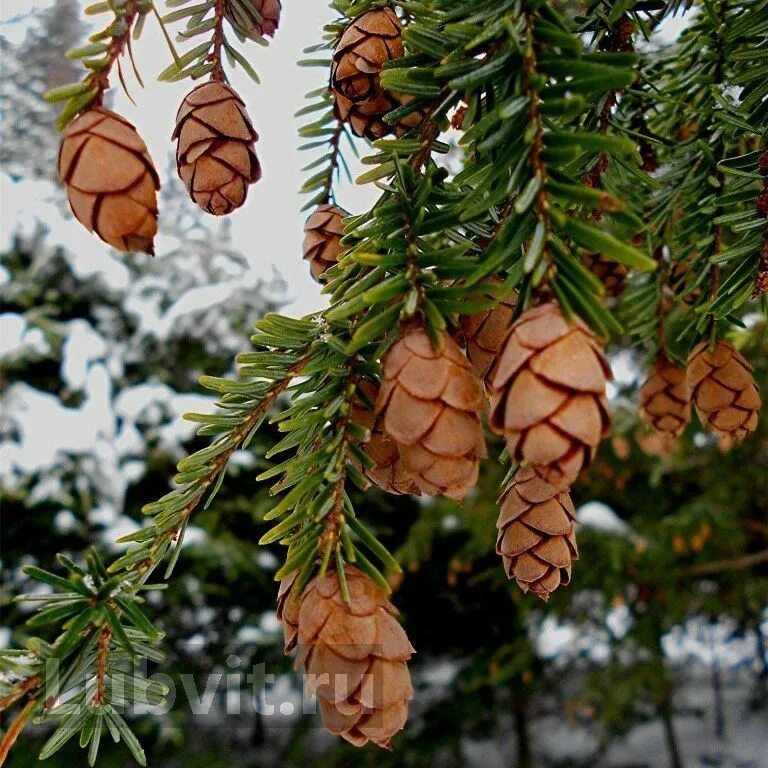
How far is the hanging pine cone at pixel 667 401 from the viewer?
0.63 metres

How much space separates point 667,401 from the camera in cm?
64

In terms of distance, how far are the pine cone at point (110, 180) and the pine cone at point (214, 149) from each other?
0.18 feet

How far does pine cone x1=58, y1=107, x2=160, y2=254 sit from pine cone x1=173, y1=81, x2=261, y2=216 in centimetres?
6

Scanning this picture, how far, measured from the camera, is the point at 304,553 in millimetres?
338

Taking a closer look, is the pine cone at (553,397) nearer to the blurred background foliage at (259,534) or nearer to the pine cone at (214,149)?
the pine cone at (214,149)

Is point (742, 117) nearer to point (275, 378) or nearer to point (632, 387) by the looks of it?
point (275, 378)

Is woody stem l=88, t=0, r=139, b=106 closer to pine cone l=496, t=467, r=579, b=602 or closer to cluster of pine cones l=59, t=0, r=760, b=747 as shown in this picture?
cluster of pine cones l=59, t=0, r=760, b=747

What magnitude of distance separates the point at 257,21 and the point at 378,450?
0.27m

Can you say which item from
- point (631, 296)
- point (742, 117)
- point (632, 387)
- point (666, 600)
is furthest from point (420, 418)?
point (666, 600)

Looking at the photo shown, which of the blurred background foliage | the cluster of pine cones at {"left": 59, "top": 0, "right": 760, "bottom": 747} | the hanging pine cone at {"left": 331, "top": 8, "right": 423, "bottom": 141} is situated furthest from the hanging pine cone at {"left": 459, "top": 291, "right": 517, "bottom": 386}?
the blurred background foliage

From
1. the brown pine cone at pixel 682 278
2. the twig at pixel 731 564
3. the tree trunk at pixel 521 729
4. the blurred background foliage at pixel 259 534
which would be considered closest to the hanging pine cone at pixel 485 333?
the brown pine cone at pixel 682 278

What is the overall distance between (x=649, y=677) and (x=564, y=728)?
2.86 ft

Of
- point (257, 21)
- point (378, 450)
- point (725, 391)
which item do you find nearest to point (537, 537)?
point (378, 450)

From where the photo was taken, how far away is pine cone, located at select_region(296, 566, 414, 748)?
1.02 feet
